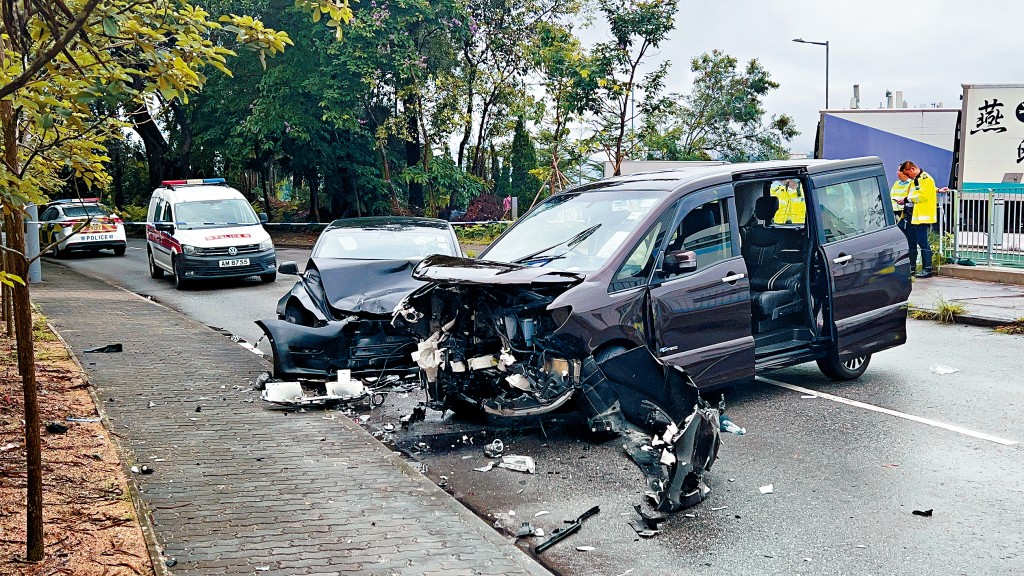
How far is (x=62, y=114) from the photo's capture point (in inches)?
198

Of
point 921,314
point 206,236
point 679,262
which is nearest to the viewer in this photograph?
point 679,262

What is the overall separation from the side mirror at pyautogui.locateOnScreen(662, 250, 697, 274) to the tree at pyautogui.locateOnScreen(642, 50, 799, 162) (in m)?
32.6

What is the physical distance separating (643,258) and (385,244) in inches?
175

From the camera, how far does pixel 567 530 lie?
17.2 feet

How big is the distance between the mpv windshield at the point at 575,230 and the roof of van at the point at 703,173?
0.44ft

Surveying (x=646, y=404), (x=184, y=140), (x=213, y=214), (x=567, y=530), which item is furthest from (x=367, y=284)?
(x=184, y=140)

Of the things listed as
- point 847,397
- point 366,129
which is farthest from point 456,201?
point 847,397

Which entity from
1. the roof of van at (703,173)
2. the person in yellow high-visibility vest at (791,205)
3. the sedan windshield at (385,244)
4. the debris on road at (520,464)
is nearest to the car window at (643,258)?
the roof of van at (703,173)

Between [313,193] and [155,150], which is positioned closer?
[313,193]

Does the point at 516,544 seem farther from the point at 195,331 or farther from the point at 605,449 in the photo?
the point at 195,331

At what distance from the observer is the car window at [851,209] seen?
847 cm

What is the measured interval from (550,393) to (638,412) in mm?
636

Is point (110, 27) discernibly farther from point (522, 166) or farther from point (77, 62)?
point (522, 166)

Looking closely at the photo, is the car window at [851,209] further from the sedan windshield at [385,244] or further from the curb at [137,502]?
the curb at [137,502]
